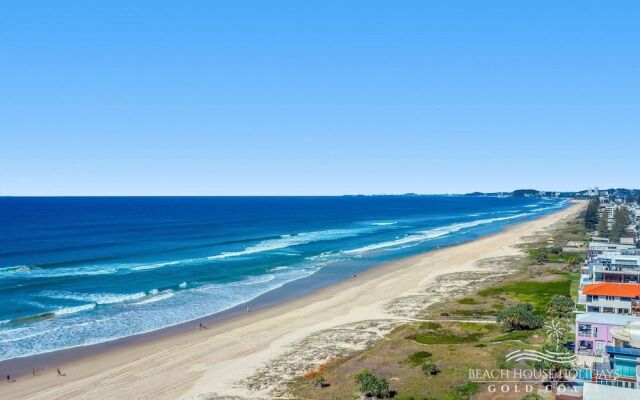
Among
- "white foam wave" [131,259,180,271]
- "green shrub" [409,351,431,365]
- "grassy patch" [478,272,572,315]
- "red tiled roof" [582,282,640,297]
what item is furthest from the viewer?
"white foam wave" [131,259,180,271]

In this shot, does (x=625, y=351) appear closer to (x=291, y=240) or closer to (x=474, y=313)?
(x=474, y=313)

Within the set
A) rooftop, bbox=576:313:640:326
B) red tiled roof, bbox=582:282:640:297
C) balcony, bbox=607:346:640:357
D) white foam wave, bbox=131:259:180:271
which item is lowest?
white foam wave, bbox=131:259:180:271

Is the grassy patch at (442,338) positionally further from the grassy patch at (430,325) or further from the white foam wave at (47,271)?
the white foam wave at (47,271)

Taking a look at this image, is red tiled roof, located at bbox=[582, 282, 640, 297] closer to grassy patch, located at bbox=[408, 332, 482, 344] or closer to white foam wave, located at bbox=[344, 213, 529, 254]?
grassy patch, located at bbox=[408, 332, 482, 344]

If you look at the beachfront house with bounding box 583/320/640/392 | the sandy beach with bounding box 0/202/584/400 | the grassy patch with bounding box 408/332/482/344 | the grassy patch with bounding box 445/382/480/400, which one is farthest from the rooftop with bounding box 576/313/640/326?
the sandy beach with bounding box 0/202/584/400

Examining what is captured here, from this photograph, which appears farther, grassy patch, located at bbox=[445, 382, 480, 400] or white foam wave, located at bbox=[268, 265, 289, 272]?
white foam wave, located at bbox=[268, 265, 289, 272]

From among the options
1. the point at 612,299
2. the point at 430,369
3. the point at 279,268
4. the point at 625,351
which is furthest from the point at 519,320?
the point at 279,268

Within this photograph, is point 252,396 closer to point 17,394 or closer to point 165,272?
point 17,394

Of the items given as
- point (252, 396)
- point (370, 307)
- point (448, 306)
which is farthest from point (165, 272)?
point (252, 396)
